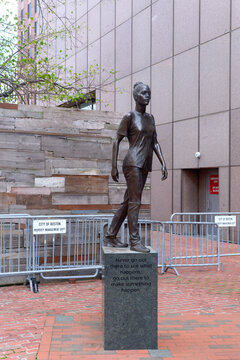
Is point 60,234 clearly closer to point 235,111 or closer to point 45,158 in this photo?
point 45,158

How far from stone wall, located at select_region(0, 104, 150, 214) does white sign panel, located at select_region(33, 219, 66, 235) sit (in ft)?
2.53

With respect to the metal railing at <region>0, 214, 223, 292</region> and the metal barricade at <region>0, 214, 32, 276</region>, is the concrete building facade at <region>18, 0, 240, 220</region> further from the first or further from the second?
the metal barricade at <region>0, 214, 32, 276</region>

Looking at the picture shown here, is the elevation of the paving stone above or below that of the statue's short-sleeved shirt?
below

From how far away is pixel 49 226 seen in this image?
800cm

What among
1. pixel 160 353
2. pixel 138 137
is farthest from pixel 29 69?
pixel 160 353

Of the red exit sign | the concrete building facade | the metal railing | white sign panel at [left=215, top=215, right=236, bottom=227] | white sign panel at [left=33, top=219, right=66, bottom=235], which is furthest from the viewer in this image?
the red exit sign

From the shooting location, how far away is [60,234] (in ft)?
28.6

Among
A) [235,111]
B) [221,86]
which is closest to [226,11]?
[221,86]

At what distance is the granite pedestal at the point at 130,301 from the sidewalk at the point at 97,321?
153 millimetres

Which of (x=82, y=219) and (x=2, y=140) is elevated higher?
(x=2, y=140)

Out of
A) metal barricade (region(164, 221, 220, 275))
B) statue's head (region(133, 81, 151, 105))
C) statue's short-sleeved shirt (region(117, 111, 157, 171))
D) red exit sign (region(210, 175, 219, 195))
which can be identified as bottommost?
metal barricade (region(164, 221, 220, 275))

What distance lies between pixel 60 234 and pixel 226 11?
10.1 meters

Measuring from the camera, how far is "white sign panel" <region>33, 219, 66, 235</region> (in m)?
7.88

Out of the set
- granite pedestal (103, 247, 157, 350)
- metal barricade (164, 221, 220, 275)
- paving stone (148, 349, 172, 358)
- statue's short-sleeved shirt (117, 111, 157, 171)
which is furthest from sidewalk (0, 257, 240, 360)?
statue's short-sleeved shirt (117, 111, 157, 171)
